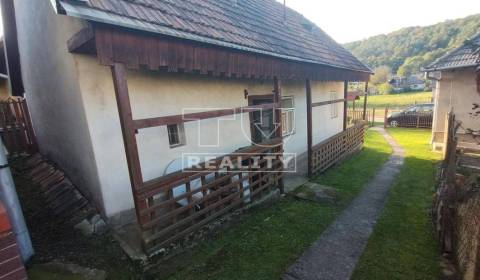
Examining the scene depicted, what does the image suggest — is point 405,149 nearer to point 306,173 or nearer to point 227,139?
point 306,173

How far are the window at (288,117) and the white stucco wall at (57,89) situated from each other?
5.74 metres

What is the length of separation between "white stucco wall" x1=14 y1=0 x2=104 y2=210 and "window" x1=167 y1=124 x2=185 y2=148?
155 centimetres

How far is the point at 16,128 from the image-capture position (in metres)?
7.83

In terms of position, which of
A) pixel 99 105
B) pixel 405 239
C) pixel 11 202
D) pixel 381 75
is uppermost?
pixel 381 75

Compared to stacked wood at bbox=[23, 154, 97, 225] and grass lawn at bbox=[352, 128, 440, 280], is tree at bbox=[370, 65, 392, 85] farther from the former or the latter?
stacked wood at bbox=[23, 154, 97, 225]

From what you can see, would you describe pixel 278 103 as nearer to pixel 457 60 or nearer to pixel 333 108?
pixel 333 108

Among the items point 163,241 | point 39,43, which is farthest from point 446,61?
point 39,43

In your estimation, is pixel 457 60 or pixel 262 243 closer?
pixel 262 243

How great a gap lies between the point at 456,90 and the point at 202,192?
11.9 metres

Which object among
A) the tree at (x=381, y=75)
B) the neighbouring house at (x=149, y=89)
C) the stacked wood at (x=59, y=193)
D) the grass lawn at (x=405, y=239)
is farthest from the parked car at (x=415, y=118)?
the tree at (x=381, y=75)

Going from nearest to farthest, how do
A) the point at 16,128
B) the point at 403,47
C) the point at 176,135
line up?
the point at 176,135, the point at 16,128, the point at 403,47

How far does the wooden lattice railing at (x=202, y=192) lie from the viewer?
3467mm

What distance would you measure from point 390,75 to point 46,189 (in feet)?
255

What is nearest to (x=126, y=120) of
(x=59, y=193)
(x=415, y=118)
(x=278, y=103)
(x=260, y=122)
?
(x=278, y=103)
